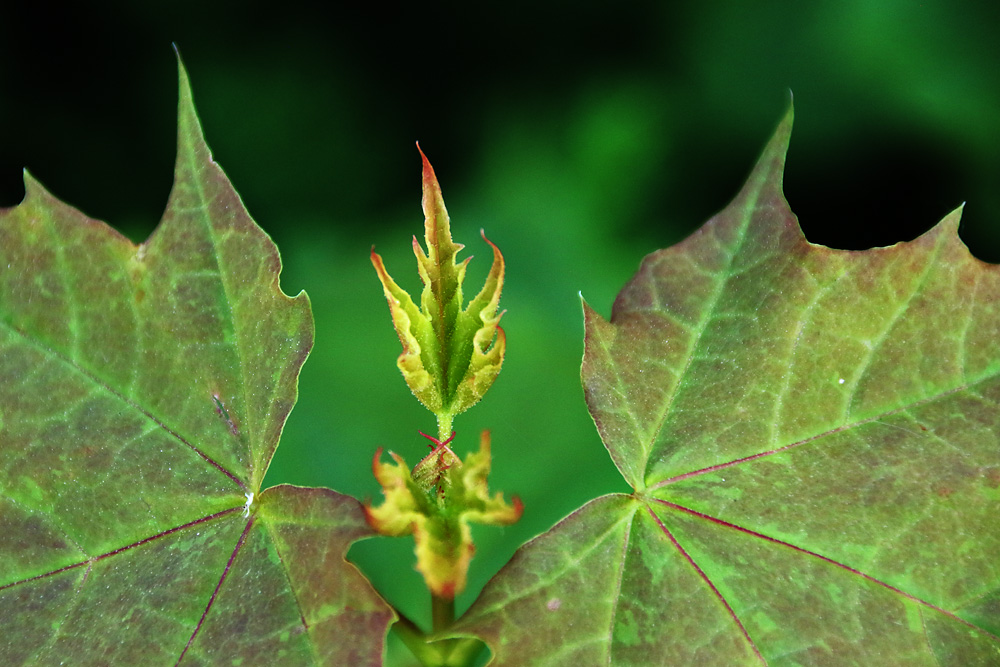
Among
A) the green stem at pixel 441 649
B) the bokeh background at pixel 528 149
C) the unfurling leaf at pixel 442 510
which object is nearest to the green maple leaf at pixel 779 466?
the unfurling leaf at pixel 442 510

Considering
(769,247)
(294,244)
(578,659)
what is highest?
(769,247)

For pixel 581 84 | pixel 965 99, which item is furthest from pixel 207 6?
pixel 965 99

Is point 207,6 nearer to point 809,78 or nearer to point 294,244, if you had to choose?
point 294,244

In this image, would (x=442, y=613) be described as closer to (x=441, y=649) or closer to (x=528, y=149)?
(x=441, y=649)

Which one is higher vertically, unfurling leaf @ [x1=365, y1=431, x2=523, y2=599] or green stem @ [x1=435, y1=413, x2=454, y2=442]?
green stem @ [x1=435, y1=413, x2=454, y2=442]

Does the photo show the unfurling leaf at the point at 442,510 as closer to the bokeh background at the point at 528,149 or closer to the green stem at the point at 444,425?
the green stem at the point at 444,425

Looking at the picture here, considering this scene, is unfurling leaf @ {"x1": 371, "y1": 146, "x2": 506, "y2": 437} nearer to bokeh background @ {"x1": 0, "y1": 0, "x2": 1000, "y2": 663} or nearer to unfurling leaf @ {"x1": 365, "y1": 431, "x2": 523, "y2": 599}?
unfurling leaf @ {"x1": 365, "y1": 431, "x2": 523, "y2": 599}

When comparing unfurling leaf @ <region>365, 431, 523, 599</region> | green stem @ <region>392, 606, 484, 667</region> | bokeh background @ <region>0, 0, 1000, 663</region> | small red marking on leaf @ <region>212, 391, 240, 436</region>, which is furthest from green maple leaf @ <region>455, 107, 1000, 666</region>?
bokeh background @ <region>0, 0, 1000, 663</region>
